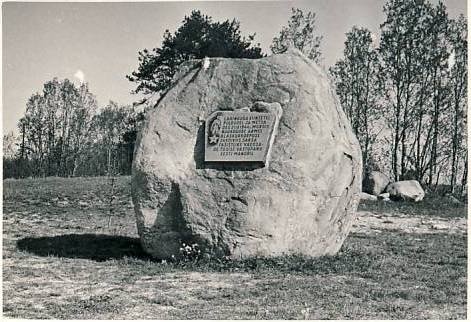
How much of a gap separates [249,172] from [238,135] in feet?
2.16

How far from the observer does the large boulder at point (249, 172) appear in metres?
9.34

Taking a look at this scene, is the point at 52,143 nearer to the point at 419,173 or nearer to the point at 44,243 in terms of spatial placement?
the point at 419,173

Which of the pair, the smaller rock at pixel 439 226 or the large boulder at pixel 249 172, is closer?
the large boulder at pixel 249 172

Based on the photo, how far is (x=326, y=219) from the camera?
982 centimetres

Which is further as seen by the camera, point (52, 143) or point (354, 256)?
point (52, 143)

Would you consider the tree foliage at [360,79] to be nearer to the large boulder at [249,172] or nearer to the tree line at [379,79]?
the tree line at [379,79]

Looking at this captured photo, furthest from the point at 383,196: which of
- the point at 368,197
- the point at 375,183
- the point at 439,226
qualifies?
the point at 439,226

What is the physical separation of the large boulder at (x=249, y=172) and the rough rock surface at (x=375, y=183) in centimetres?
1495

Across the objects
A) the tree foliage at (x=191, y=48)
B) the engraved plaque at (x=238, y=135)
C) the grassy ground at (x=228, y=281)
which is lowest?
the grassy ground at (x=228, y=281)

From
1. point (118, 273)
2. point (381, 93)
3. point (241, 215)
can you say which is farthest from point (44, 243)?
point (381, 93)

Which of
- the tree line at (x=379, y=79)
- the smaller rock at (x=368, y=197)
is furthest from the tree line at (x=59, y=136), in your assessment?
the smaller rock at (x=368, y=197)

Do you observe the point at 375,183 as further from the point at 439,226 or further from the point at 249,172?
the point at 249,172

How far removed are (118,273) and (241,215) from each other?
2.02 metres

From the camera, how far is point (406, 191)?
938 inches
